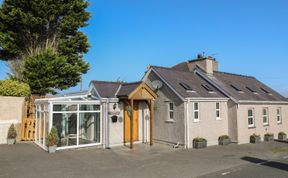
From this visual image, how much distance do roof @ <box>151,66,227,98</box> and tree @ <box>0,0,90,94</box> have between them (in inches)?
319

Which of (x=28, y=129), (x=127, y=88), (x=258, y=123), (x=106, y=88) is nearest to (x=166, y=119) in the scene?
(x=127, y=88)

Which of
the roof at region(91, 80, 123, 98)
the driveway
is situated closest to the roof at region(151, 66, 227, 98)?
the roof at region(91, 80, 123, 98)

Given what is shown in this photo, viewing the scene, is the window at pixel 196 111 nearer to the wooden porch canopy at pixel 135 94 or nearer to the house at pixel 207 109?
the house at pixel 207 109

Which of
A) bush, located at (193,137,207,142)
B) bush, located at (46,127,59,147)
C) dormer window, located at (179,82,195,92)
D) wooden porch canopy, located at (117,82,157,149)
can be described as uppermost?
dormer window, located at (179,82,195,92)

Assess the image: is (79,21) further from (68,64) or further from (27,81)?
(27,81)

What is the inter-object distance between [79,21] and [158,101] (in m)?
11.0

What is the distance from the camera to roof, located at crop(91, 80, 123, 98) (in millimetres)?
15872

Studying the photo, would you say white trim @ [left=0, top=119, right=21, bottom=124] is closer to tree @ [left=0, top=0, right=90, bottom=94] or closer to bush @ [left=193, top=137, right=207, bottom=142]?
tree @ [left=0, top=0, right=90, bottom=94]

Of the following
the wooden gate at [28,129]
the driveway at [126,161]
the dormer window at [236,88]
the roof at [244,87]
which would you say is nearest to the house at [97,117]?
the wooden gate at [28,129]

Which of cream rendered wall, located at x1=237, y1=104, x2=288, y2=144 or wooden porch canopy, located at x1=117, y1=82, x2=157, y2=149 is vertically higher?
wooden porch canopy, located at x1=117, y1=82, x2=157, y2=149

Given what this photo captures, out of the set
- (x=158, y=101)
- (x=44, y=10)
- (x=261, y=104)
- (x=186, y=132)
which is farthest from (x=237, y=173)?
(x=44, y=10)

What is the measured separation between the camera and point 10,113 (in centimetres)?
1593

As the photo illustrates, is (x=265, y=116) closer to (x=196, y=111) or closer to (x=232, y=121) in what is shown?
(x=232, y=121)

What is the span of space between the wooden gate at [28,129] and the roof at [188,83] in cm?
986
